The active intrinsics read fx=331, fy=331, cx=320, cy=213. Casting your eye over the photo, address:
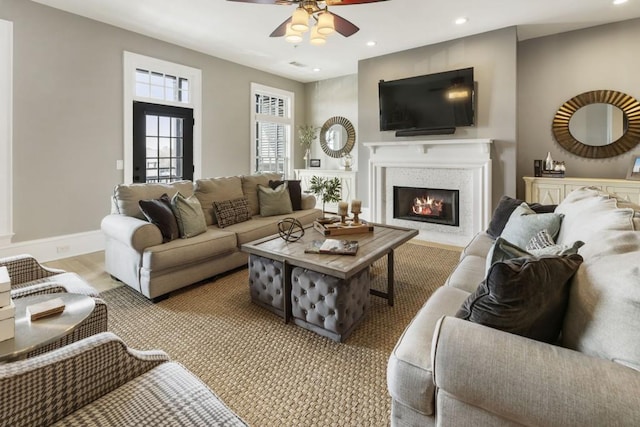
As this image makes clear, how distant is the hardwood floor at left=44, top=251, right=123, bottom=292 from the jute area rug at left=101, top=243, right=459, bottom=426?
0.23 m

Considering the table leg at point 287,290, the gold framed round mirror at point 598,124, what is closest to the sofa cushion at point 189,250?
the table leg at point 287,290

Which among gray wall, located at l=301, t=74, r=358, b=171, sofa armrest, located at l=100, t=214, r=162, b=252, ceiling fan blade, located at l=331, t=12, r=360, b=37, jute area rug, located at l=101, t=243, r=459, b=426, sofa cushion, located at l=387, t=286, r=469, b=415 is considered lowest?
jute area rug, located at l=101, t=243, r=459, b=426

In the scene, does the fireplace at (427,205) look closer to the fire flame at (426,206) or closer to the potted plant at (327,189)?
the fire flame at (426,206)

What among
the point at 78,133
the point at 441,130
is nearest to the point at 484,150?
the point at 441,130

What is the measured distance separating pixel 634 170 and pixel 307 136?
5313 mm

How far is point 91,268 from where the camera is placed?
12.0ft

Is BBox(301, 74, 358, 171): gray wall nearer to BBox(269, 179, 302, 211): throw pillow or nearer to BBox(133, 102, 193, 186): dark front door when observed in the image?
BBox(269, 179, 302, 211): throw pillow

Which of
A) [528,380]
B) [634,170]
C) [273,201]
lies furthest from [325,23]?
[634,170]

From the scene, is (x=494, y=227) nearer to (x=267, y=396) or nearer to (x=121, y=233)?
(x=267, y=396)

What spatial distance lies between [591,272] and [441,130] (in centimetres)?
397

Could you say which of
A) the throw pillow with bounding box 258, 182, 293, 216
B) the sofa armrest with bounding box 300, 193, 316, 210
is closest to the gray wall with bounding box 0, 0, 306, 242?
the throw pillow with bounding box 258, 182, 293, 216

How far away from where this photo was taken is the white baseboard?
12.2 ft

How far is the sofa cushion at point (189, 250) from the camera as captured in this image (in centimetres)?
269

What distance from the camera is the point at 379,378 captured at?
5.98 feet
